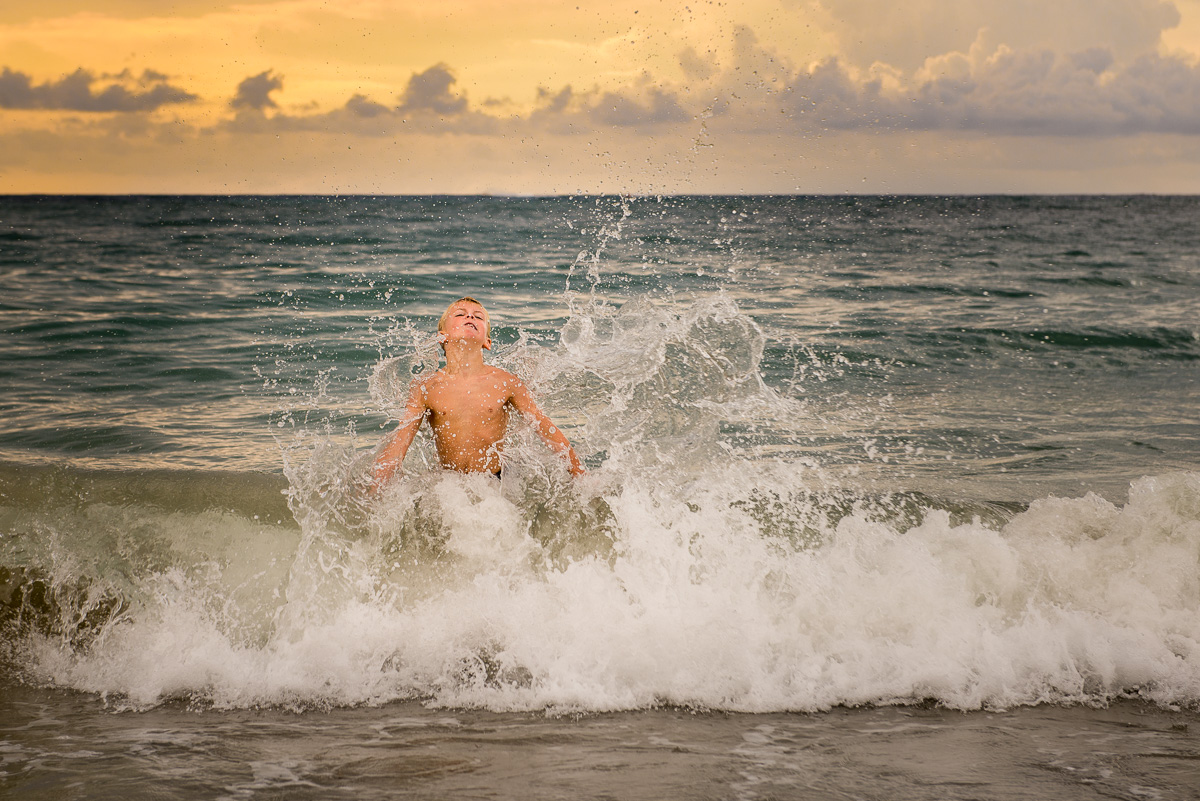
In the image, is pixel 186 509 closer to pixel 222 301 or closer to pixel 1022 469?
pixel 1022 469

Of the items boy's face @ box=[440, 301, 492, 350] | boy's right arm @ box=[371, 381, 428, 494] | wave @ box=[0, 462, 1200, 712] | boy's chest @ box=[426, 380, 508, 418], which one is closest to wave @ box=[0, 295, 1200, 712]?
wave @ box=[0, 462, 1200, 712]

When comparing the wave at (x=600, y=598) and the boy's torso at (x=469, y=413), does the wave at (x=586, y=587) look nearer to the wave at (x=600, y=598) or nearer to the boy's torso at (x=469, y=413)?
the wave at (x=600, y=598)

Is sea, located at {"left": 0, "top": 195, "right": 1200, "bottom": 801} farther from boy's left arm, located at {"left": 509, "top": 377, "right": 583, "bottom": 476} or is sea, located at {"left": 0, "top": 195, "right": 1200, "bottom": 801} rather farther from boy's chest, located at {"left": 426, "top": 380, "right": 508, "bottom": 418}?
boy's chest, located at {"left": 426, "top": 380, "right": 508, "bottom": 418}

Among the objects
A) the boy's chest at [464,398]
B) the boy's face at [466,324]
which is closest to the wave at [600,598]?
the boy's chest at [464,398]

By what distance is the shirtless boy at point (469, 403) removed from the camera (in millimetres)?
4906

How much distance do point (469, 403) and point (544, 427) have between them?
0.47 meters

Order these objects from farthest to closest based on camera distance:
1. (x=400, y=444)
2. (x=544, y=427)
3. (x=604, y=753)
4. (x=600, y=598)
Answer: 1. (x=544, y=427)
2. (x=400, y=444)
3. (x=600, y=598)
4. (x=604, y=753)

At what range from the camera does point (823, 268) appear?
20.2 m

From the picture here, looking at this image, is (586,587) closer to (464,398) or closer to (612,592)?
(612,592)

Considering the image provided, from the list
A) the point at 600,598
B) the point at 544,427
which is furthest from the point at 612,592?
the point at 544,427

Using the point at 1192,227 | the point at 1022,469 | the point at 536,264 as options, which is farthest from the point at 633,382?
the point at 1192,227

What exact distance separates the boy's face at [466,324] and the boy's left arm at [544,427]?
13.0 inches

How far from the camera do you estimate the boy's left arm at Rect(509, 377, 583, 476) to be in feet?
16.1

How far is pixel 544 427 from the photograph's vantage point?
490 cm
